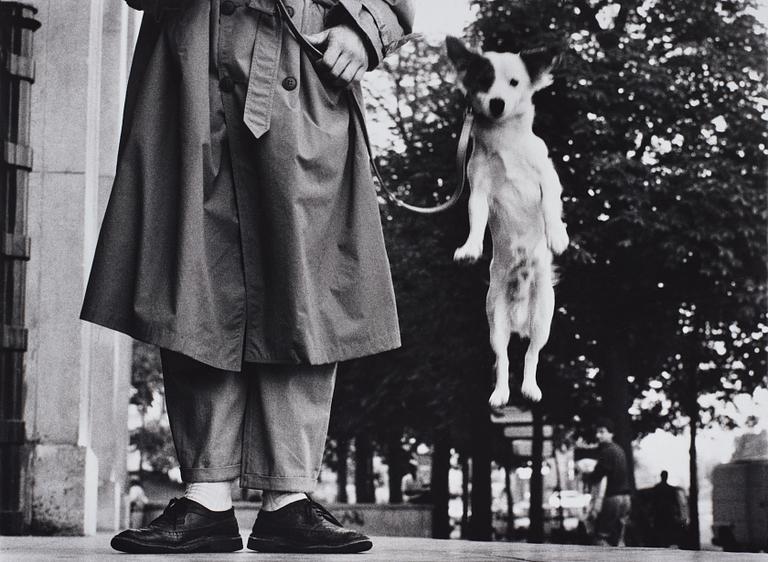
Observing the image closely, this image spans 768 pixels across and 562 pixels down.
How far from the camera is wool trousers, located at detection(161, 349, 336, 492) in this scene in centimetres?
353

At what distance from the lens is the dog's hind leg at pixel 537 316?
462 cm

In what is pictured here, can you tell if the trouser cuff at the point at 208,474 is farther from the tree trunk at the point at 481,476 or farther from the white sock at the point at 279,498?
the tree trunk at the point at 481,476

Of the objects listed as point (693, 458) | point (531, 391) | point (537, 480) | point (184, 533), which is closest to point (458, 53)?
point (531, 391)

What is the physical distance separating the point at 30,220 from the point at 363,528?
14.2 meters

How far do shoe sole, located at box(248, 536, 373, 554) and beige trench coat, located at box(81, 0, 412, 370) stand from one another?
0.50 m

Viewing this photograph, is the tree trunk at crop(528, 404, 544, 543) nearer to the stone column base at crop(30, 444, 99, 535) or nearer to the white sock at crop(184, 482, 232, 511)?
the stone column base at crop(30, 444, 99, 535)

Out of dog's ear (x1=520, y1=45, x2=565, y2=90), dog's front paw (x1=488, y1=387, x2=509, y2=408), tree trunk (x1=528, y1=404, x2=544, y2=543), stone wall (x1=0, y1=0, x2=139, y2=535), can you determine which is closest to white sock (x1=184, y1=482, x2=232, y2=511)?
dog's front paw (x1=488, y1=387, x2=509, y2=408)

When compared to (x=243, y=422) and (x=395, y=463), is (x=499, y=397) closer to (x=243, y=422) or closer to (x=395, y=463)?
(x=243, y=422)

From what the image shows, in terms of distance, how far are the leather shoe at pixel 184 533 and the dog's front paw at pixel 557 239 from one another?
1620 millimetres

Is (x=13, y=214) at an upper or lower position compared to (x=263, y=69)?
upper

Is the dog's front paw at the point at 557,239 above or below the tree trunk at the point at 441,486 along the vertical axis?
above

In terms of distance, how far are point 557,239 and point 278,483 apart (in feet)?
5.10

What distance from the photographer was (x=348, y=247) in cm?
368

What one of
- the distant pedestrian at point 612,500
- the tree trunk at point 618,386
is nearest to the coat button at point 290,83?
the distant pedestrian at point 612,500
